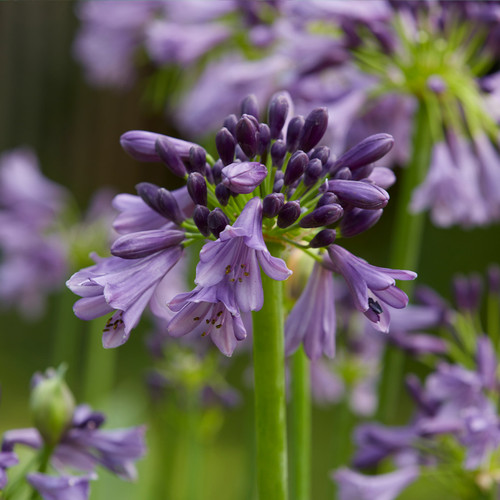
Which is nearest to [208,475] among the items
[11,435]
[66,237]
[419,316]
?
[66,237]

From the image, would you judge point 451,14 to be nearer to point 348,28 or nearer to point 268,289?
point 348,28

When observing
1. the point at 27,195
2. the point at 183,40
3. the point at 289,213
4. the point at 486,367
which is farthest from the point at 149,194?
the point at 27,195

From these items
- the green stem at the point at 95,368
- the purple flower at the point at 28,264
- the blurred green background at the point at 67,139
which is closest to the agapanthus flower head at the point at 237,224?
the green stem at the point at 95,368

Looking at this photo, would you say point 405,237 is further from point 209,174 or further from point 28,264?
point 28,264

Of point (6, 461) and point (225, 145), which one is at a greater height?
point (225, 145)

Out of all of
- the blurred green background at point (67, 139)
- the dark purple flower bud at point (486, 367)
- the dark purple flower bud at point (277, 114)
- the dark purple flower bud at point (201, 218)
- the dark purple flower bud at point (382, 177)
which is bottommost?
the blurred green background at point (67, 139)

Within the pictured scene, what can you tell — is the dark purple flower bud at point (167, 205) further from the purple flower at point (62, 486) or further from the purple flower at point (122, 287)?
the purple flower at point (62, 486)
